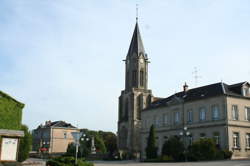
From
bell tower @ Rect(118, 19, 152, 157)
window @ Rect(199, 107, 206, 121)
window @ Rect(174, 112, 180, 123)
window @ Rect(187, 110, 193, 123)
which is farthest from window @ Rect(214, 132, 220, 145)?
bell tower @ Rect(118, 19, 152, 157)

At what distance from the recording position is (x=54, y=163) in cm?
1827

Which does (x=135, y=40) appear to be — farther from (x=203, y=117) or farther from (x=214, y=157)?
(x=214, y=157)

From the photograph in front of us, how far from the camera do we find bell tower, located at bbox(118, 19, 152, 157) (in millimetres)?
61781

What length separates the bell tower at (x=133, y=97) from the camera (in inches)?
2432

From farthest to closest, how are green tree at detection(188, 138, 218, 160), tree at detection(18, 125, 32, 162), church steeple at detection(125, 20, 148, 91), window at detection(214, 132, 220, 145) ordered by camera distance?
church steeple at detection(125, 20, 148, 91)
window at detection(214, 132, 220, 145)
green tree at detection(188, 138, 218, 160)
tree at detection(18, 125, 32, 162)

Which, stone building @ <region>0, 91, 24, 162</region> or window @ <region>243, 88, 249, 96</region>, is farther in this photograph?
window @ <region>243, 88, 249, 96</region>

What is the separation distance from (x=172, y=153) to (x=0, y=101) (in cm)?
1889

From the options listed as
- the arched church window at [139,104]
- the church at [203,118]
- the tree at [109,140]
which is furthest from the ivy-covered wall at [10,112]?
the tree at [109,140]

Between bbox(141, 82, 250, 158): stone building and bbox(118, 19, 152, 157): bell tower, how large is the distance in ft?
52.3

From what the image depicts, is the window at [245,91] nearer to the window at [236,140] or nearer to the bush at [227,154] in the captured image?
the window at [236,140]

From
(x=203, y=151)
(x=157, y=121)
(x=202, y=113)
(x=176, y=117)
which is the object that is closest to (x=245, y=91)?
(x=202, y=113)

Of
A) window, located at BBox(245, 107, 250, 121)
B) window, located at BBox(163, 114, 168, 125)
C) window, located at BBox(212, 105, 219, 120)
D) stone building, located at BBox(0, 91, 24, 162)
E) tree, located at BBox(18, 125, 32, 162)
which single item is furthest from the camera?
window, located at BBox(163, 114, 168, 125)

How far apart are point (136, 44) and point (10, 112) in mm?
47378

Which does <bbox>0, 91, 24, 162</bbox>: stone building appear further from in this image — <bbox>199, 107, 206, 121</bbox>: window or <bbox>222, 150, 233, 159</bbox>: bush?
<bbox>199, 107, 206, 121</bbox>: window
